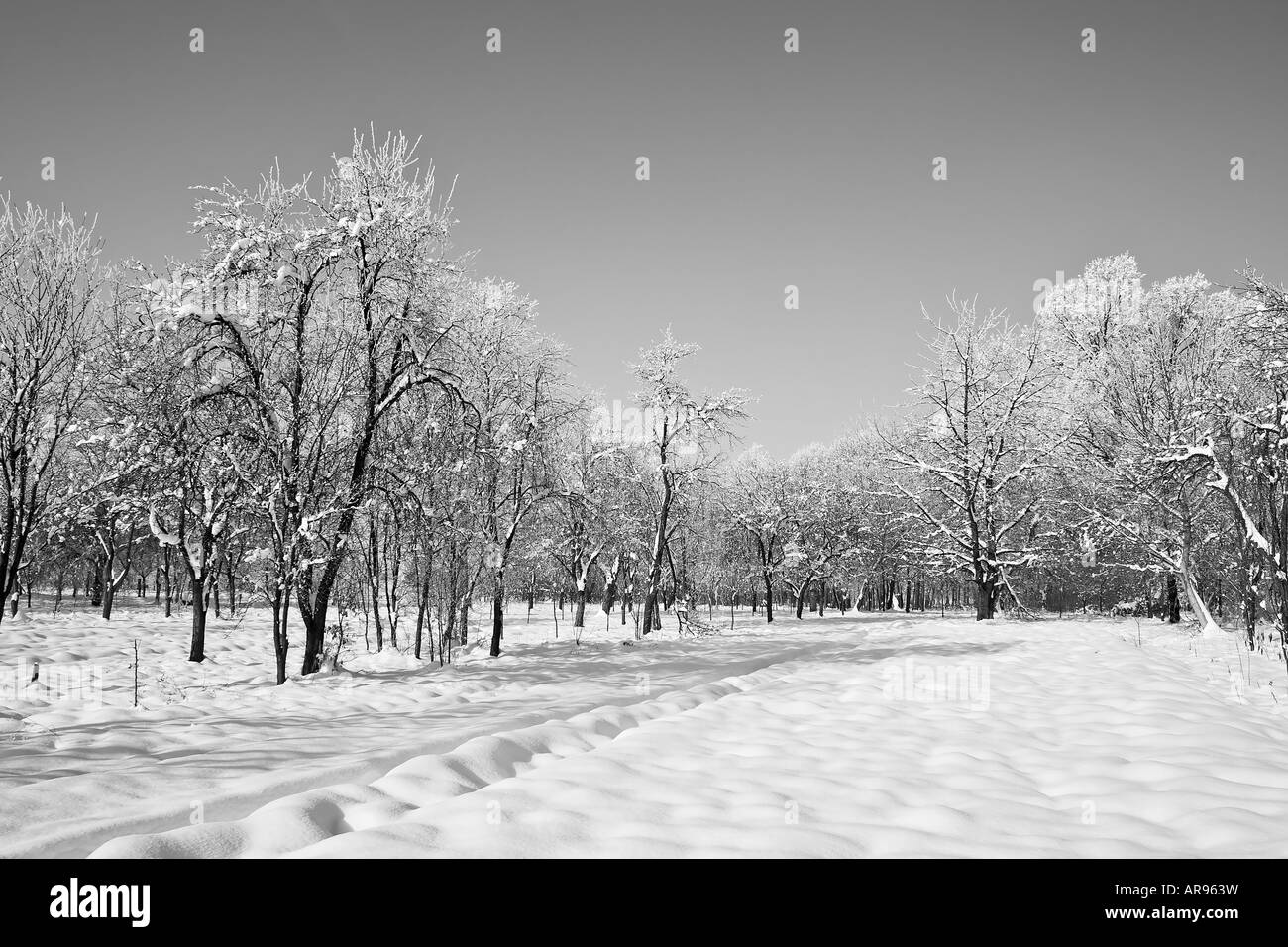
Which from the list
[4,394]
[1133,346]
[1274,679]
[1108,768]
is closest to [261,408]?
[4,394]

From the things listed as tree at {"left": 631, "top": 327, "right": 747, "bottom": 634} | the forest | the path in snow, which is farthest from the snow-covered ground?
tree at {"left": 631, "top": 327, "right": 747, "bottom": 634}

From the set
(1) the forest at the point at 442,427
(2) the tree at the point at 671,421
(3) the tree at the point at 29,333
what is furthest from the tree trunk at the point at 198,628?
(2) the tree at the point at 671,421

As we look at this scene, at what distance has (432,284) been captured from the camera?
1327cm

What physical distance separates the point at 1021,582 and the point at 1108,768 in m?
43.6

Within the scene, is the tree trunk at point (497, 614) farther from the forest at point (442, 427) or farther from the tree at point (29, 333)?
the tree at point (29, 333)

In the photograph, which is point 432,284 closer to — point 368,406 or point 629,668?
point 368,406

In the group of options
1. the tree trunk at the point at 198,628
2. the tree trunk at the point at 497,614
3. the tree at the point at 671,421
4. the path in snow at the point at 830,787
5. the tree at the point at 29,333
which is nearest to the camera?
the path in snow at the point at 830,787

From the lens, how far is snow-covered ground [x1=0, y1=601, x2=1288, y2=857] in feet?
10.7

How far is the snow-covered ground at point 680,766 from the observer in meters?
3.27

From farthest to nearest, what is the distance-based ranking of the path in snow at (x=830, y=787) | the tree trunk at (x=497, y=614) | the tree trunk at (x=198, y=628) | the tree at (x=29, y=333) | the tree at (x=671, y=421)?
the tree at (x=671, y=421) → the tree trunk at (x=497, y=614) → the tree trunk at (x=198, y=628) → the tree at (x=29, y=333) → the path in snow at (x=830, y=787)

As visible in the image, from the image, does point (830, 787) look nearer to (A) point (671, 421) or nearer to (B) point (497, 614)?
(B) point (497, 614)

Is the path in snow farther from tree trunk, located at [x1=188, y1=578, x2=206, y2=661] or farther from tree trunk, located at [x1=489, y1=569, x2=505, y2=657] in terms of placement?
tree trunk, located at [x1=188, y1=578, x2=206, y2=661]

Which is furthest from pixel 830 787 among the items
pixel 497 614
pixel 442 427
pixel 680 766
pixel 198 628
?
pixel 198 628

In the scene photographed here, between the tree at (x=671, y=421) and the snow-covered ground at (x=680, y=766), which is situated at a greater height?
the tree at (x=671, y=421)
